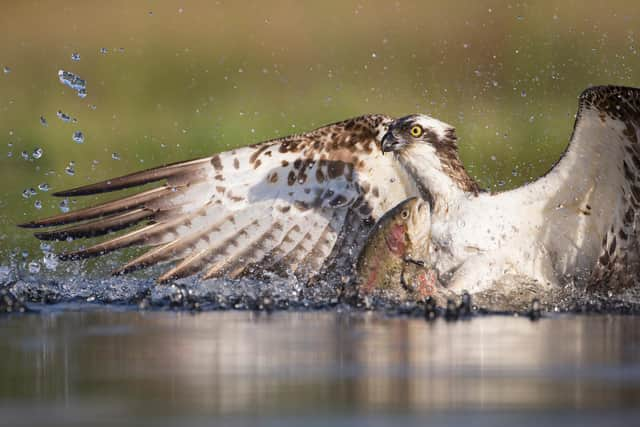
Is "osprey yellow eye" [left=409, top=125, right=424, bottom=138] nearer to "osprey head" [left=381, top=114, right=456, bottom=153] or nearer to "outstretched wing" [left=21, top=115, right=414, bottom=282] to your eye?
"osprey head" [left=381, top=114, right=456, bottom=153]

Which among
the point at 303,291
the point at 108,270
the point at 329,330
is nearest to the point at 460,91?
the point at 108,270

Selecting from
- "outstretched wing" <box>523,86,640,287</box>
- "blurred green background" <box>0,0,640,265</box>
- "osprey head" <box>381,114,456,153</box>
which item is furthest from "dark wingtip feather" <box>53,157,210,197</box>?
"blurred green background" <box>0,0,640,265</box>

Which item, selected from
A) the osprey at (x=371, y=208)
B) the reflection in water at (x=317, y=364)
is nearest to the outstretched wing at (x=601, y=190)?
the osprey at (x=371, y=208)

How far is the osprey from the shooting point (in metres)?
9.16

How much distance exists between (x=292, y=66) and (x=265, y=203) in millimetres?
10642

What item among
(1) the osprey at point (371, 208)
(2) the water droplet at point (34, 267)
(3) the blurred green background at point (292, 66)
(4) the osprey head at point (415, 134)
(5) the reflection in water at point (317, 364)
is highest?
(3) the blurred green background at point (292, 66)

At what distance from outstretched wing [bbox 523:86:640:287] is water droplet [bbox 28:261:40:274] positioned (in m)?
3.07

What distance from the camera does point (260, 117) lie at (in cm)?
1839

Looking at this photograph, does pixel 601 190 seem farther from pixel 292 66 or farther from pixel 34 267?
pixel 292 66

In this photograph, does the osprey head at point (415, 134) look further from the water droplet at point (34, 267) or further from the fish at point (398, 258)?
the water droplet at point (34, 267)

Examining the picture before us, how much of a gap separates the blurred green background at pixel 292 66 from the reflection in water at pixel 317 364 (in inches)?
375

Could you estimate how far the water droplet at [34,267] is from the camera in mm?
9766

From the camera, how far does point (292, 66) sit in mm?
20375

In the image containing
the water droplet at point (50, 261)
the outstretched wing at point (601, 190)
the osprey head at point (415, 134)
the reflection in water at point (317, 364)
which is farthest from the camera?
the water droplet at point (50, 261)
